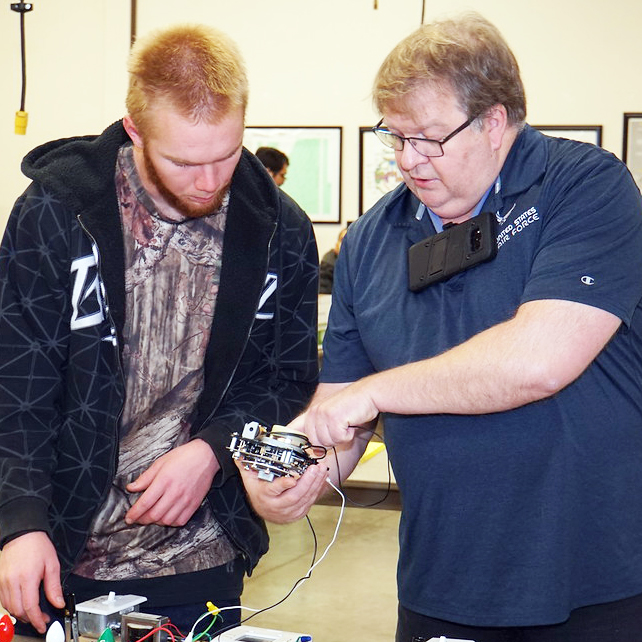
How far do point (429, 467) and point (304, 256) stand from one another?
20.2 inches

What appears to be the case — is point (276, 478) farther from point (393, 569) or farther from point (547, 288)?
point (393, 569)

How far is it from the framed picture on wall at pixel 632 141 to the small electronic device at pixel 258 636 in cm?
648

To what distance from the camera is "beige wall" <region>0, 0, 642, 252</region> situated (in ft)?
23.6

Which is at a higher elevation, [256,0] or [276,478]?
[256,0]

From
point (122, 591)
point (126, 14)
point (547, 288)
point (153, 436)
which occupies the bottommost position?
Result: point (122, 591)

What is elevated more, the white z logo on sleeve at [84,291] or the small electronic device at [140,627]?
the white z logo on sleeve at [84,291]

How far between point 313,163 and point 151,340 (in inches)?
247

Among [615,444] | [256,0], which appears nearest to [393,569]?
[615,444]

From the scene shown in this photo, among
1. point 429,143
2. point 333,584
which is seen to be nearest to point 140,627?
point 429,143

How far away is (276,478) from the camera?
1.53 m

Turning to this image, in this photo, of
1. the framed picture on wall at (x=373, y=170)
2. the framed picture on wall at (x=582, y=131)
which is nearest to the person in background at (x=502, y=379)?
the framed picture on wall at (x=582, y=131)

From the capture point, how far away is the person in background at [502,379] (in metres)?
1.38

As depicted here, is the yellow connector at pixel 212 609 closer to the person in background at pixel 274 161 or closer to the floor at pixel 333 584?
the floor at pixel 333 584

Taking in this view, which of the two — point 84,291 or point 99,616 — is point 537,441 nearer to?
point 99,616
